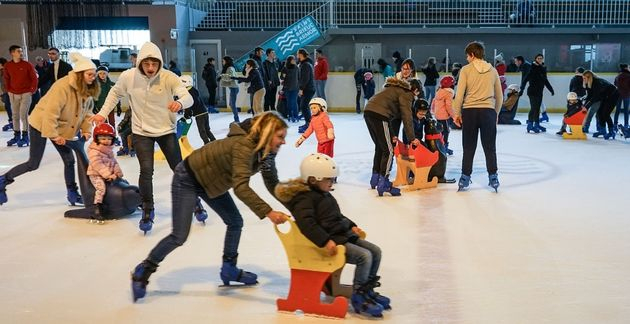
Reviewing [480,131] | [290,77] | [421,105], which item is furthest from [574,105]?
[290,77]

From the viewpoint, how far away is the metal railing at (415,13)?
70.0 ft

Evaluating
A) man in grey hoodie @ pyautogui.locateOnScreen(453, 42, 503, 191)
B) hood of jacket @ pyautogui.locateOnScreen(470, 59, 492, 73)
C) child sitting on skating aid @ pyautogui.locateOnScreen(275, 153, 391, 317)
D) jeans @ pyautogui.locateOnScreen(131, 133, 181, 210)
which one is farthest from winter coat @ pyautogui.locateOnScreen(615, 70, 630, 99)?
child sitting on skating aid @ pyautogui.locateOnScreen(275, 153, 391, 317)

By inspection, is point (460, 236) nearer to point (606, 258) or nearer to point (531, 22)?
point (606, 258)

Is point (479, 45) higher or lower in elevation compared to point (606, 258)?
higher

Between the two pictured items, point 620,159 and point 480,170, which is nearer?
point 480,170

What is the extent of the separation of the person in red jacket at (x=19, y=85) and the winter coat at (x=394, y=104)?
626 centimetres

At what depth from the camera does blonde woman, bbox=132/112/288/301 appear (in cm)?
364

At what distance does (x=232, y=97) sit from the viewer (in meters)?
15.2

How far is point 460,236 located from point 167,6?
57.0ft

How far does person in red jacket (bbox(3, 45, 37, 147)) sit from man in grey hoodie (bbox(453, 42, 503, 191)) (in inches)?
270

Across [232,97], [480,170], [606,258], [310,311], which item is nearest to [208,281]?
[310,311]

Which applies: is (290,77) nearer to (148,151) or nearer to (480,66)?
(480,66)

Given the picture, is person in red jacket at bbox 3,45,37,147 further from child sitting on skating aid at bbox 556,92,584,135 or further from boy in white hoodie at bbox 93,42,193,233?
child sitting on skating aid at bbox 556,92,584,135

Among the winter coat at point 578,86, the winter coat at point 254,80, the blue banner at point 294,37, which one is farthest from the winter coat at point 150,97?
the blue banner at point 294,37
